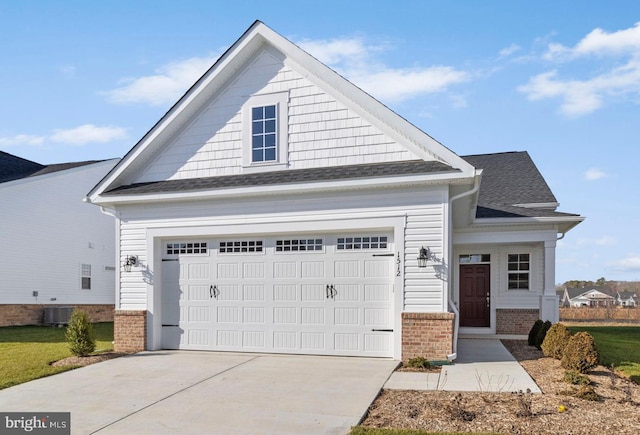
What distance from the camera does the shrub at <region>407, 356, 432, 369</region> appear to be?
9.61 meters

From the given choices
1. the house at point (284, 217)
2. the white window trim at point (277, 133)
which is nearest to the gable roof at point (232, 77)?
the house at point (284, 217)

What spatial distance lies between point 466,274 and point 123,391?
39.9 ft

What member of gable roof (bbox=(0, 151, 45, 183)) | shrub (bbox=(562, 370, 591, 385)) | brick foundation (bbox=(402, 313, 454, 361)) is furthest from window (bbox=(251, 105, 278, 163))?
gable roof (bbox=(0, 151, 45, 183))

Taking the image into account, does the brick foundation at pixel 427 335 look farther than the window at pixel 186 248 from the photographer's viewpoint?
No

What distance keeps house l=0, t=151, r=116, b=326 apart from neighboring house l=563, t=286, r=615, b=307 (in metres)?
58.4

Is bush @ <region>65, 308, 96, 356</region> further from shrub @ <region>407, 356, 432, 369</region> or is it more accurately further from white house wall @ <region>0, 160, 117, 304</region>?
white house wall @ <region>0, 160, 117, 304</region>

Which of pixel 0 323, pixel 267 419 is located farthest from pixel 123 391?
pixel 0 323

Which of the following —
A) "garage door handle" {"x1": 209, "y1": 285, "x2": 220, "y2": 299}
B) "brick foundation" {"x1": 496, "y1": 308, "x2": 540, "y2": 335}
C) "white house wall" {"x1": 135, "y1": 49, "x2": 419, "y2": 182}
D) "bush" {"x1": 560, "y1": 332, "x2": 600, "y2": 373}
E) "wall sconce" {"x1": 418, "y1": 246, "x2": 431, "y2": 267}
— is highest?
"white house wall" {"x1": 135, "y1": 49, "x2": 419, "y2": 182}

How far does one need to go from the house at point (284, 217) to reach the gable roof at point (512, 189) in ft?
11.3

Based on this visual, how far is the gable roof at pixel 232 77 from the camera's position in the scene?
426 inches

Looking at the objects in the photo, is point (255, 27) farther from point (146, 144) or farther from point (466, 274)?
point (466, 274)

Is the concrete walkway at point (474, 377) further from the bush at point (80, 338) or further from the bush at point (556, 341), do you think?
the bush at point (80, 338)

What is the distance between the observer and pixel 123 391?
8.23 m

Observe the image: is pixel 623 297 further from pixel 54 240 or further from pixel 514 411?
pixel 514 411
